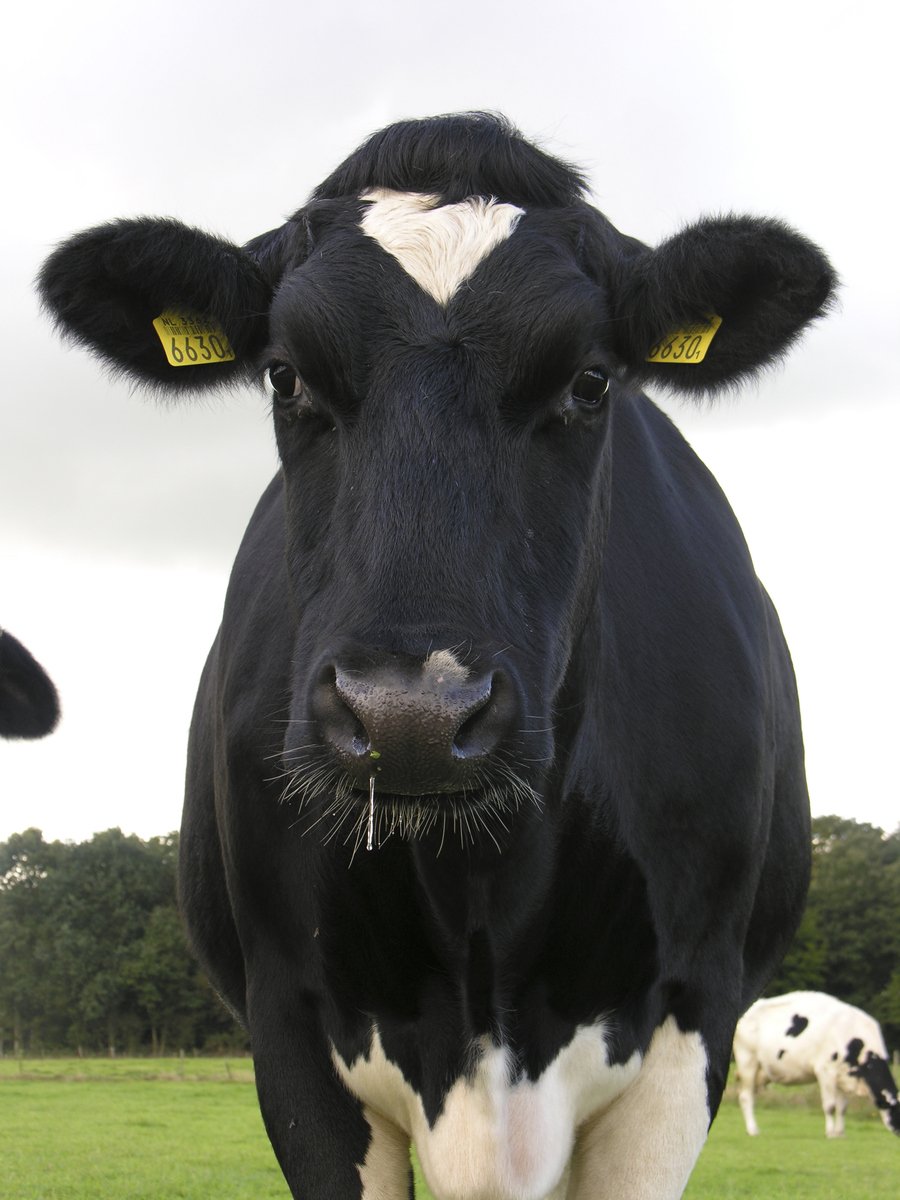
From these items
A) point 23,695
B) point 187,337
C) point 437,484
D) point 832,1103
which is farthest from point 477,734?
point 832,1103

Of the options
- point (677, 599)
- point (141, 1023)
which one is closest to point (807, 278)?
point (677, 599)

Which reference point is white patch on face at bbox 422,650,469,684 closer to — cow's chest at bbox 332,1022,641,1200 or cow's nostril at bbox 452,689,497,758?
cow's nostril at bbox 452,689,497,758

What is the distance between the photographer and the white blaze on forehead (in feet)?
11.4

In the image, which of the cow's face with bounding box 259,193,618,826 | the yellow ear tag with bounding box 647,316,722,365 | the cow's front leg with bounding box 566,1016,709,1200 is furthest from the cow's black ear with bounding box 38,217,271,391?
the cow's front leg with bounding box 566,1016,709,1200

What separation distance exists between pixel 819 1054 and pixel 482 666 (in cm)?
2632

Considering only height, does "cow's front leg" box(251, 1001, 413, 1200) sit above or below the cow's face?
below

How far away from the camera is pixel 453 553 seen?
300cm

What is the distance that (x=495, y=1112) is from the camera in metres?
3.95

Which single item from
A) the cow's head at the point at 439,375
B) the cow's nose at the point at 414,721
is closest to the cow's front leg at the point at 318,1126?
the cow's head at the point at 439,375

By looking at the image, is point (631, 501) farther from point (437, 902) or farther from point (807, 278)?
point (437, 902)

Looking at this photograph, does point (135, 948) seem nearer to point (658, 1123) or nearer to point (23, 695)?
point (23, 695)

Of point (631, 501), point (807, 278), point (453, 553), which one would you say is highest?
point (807, 278)

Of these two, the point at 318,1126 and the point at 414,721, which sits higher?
the point at 414,721

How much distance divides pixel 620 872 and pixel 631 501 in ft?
4.18
